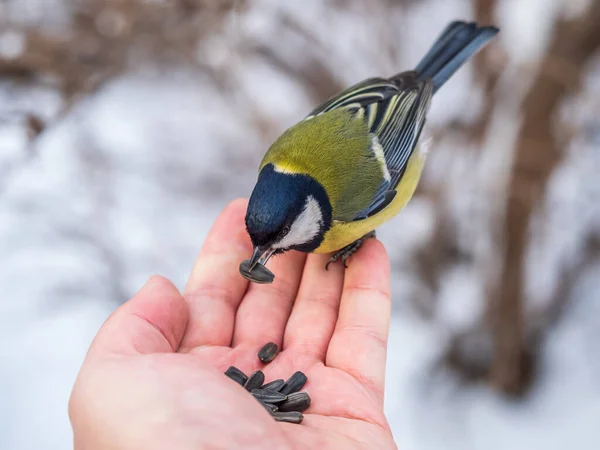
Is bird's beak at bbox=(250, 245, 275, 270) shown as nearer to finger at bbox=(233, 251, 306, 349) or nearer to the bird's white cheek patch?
the bird's white cheek patch

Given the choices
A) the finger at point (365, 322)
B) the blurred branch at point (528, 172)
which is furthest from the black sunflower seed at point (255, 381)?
the blurred branch at point (528, 172)

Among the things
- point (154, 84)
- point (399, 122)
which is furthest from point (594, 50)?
point (154, 84)

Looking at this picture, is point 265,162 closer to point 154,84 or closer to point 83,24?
point 83,24

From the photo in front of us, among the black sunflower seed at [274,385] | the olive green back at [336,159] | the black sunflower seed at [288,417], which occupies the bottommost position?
the black sunflower seed at [288,417]

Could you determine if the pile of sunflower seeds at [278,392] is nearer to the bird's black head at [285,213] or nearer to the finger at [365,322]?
the finger at [365,322]

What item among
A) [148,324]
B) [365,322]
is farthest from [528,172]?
[148,324]

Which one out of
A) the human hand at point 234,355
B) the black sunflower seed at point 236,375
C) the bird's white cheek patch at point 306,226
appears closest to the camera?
the human hand at point 234,355
